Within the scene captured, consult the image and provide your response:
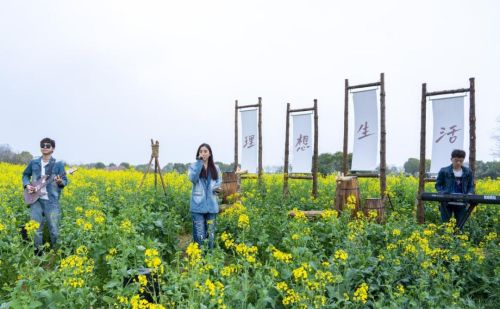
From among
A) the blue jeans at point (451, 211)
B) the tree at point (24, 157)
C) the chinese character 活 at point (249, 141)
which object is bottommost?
the blue jeans at point (451, 211)

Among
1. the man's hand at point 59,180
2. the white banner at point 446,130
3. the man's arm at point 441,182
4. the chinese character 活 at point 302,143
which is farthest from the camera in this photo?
the chinese character 活 at point 302,143

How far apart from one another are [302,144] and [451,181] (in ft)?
17.7

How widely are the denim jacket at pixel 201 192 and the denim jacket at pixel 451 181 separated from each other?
3802 mm

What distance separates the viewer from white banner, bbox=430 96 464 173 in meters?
9.15

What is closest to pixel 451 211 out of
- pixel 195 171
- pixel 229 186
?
pixel 195 171

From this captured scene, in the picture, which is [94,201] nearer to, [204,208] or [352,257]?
[204,208]

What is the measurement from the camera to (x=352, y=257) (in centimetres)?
550

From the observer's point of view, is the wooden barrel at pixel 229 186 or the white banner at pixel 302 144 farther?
the white banner at pixel 302 144

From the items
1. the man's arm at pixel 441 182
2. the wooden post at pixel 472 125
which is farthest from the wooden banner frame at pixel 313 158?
the man's arm at pixel 441 182

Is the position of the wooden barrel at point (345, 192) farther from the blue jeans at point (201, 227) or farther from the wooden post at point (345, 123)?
the blue jeans at point (201, 227)

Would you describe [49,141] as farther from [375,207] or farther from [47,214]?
[375,207]

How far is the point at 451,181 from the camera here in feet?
24.2

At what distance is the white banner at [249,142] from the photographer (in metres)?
13.8

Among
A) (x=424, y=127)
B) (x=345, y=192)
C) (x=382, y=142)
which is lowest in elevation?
(x=345, y=192)
